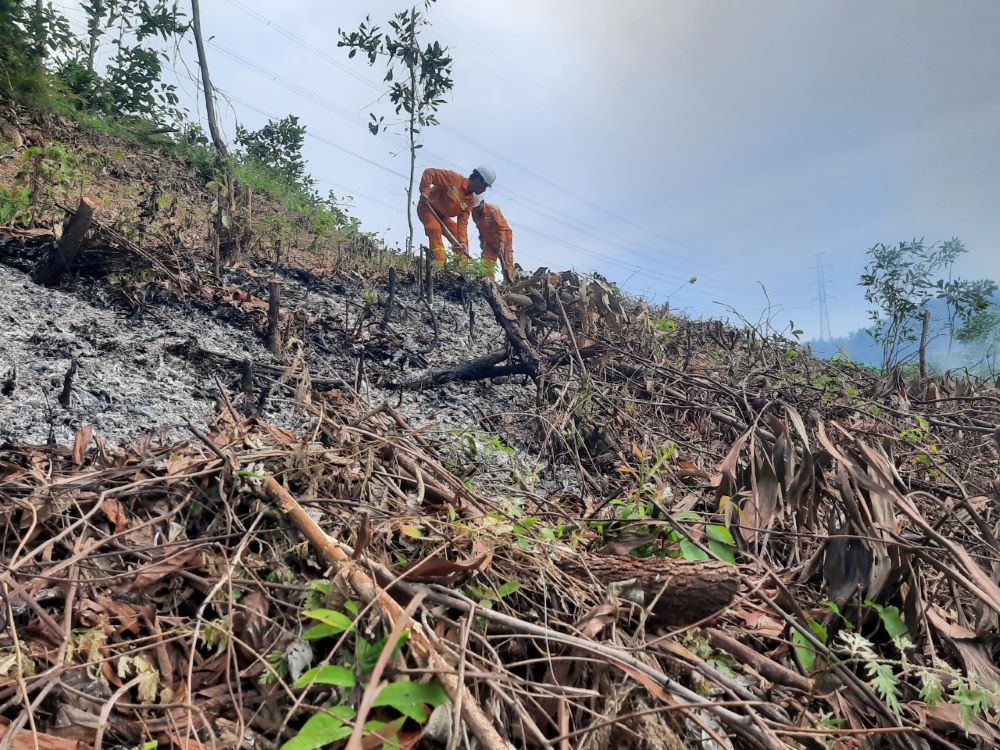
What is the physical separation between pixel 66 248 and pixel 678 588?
4237mm

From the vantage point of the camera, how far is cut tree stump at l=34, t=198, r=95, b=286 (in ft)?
11.9

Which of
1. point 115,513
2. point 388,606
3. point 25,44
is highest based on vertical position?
point 25,44

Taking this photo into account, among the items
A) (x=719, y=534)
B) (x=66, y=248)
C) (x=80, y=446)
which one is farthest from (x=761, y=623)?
(x=66, y=248)

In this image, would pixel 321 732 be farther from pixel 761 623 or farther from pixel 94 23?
pixel 94 23

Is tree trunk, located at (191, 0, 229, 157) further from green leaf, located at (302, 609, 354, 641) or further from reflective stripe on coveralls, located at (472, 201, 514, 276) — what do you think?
green leaf, located at (302, 609, 354, 641)

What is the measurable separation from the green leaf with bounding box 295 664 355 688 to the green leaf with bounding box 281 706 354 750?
0.04m

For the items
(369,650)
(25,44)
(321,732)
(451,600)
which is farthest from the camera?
(25,44)

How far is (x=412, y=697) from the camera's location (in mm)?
944

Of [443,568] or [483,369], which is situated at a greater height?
[483,369]

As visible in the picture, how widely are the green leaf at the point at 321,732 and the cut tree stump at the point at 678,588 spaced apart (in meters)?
0.63

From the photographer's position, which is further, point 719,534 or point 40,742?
point 719,534

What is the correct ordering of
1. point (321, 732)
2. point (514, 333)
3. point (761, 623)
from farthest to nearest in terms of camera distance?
point (514, 333) → point (761, 623) → point (321, 732)

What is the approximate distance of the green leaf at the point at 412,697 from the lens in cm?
92

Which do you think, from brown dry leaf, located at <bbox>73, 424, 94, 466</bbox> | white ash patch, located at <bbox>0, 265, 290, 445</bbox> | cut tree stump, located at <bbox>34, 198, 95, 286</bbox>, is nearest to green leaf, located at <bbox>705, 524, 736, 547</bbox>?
brown dry leaf, located at <bbox>73, 424, 94, 466</bbox>
